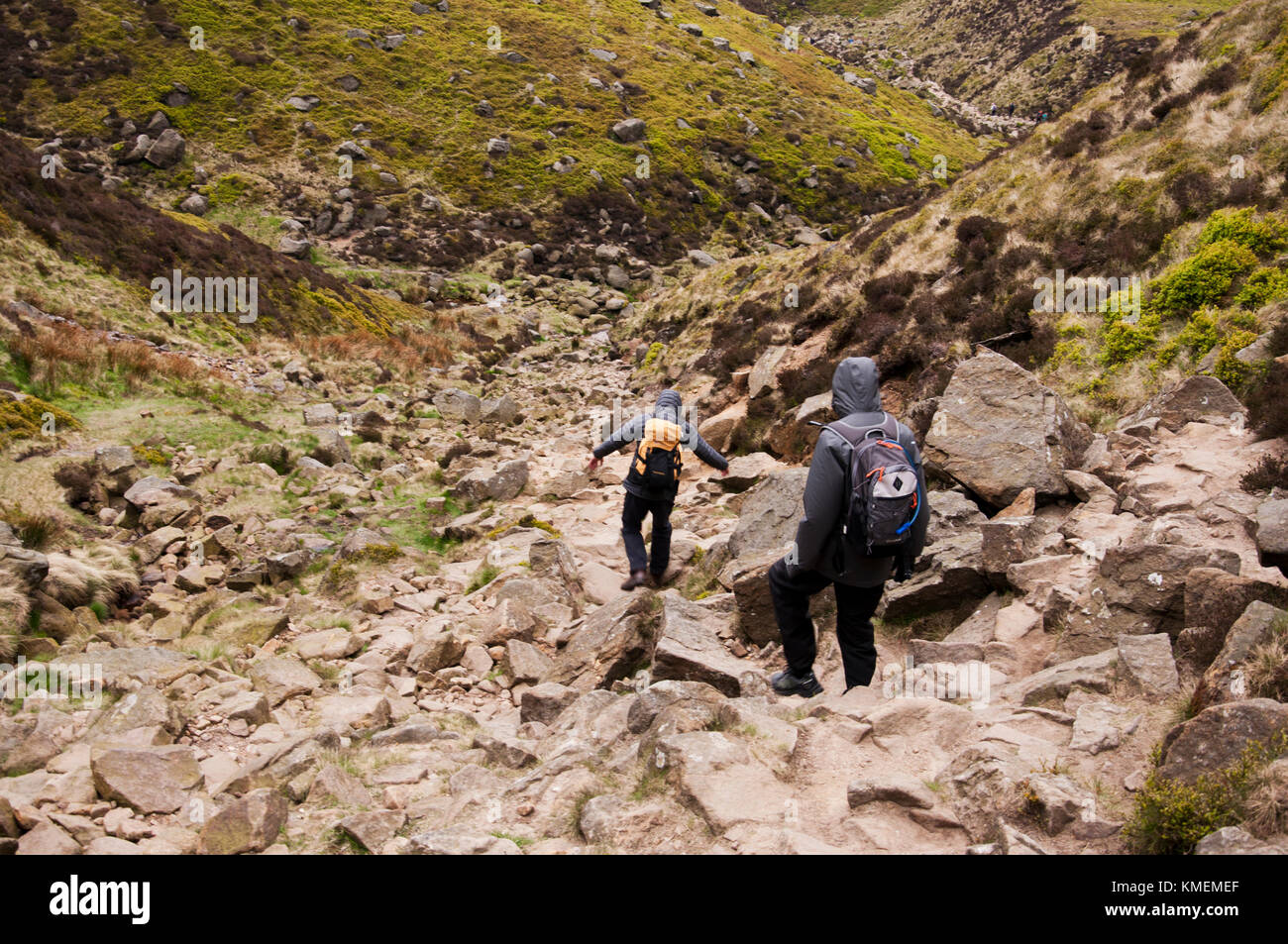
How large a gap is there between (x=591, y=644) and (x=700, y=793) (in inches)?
142

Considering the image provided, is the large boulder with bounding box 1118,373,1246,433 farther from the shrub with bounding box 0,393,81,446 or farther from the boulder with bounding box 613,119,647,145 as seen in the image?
the boulder with bounding box 613,119,647,145

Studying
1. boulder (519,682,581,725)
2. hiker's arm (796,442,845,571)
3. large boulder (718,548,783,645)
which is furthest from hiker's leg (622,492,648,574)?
hiker's arm (796,442,845,571)

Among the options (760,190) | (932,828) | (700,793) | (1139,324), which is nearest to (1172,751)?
(932,828)

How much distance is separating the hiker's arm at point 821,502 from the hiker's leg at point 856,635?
0.49 metres

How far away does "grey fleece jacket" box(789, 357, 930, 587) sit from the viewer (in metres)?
5.61

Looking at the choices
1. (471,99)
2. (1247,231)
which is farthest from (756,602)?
(471,99)

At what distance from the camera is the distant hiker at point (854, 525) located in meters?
5.33

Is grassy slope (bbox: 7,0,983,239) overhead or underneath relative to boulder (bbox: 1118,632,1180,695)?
overhead

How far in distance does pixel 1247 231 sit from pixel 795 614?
9818 mm

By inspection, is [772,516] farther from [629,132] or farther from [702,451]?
[629,132]

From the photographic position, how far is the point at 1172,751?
3721mm

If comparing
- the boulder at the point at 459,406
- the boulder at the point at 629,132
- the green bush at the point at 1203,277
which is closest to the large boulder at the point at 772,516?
the green bush at the point at 1203,277

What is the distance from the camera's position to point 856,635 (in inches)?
240

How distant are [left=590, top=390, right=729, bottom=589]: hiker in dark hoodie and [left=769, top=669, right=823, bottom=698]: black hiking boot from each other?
345 cm
